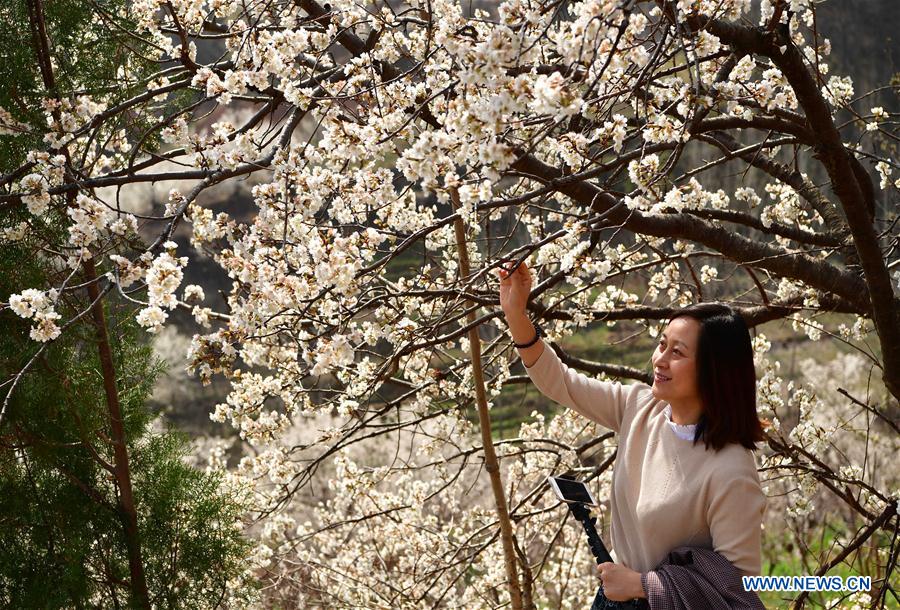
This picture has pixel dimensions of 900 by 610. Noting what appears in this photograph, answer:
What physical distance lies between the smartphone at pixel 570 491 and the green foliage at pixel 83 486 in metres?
1.44

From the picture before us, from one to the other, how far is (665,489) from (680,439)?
0.12 metres

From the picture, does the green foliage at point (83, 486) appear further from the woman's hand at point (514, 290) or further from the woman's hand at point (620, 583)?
the woman's hand at point (620, 583)

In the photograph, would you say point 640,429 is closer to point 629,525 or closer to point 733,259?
point 629,525

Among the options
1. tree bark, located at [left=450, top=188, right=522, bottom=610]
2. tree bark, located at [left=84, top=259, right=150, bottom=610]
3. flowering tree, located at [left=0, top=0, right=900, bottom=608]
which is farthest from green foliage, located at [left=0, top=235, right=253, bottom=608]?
tree bark, located at [left=450, top=188, right=522, bottom=610]

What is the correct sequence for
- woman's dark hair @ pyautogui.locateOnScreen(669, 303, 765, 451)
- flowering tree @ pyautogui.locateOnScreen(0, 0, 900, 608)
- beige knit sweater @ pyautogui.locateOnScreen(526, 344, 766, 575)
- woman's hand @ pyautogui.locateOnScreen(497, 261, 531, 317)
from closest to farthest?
beige knit sweater @ pyautogui.locateOnScreen(526, 344, 766, 575) → woman's dark hair @ pyautogui.locateOnScreen(669, 303, 765, 451) → woman's hand @ pyautogui.locateOnScreen(497, 261, 531, 317) → flowering tree @ pyautogui.locateOnScreen(0, 0, 900, 608)

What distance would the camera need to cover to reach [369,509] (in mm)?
5930

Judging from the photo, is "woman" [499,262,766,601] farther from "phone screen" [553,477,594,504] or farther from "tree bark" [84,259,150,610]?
"tree bark" [84,259,150,610]

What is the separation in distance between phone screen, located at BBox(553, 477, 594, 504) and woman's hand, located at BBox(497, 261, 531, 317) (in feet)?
1.30

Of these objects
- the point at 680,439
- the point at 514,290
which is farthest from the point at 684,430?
the point at 514,290

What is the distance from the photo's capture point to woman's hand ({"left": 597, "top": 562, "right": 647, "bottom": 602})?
1.77 m

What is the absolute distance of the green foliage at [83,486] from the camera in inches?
103

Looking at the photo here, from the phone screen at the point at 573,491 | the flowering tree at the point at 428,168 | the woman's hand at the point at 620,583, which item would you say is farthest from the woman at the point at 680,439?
the flowering tree at the point at 428,168

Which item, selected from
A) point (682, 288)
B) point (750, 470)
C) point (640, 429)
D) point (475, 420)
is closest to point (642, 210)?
point (640, 429)

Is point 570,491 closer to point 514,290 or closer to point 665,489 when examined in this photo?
point 665,489
